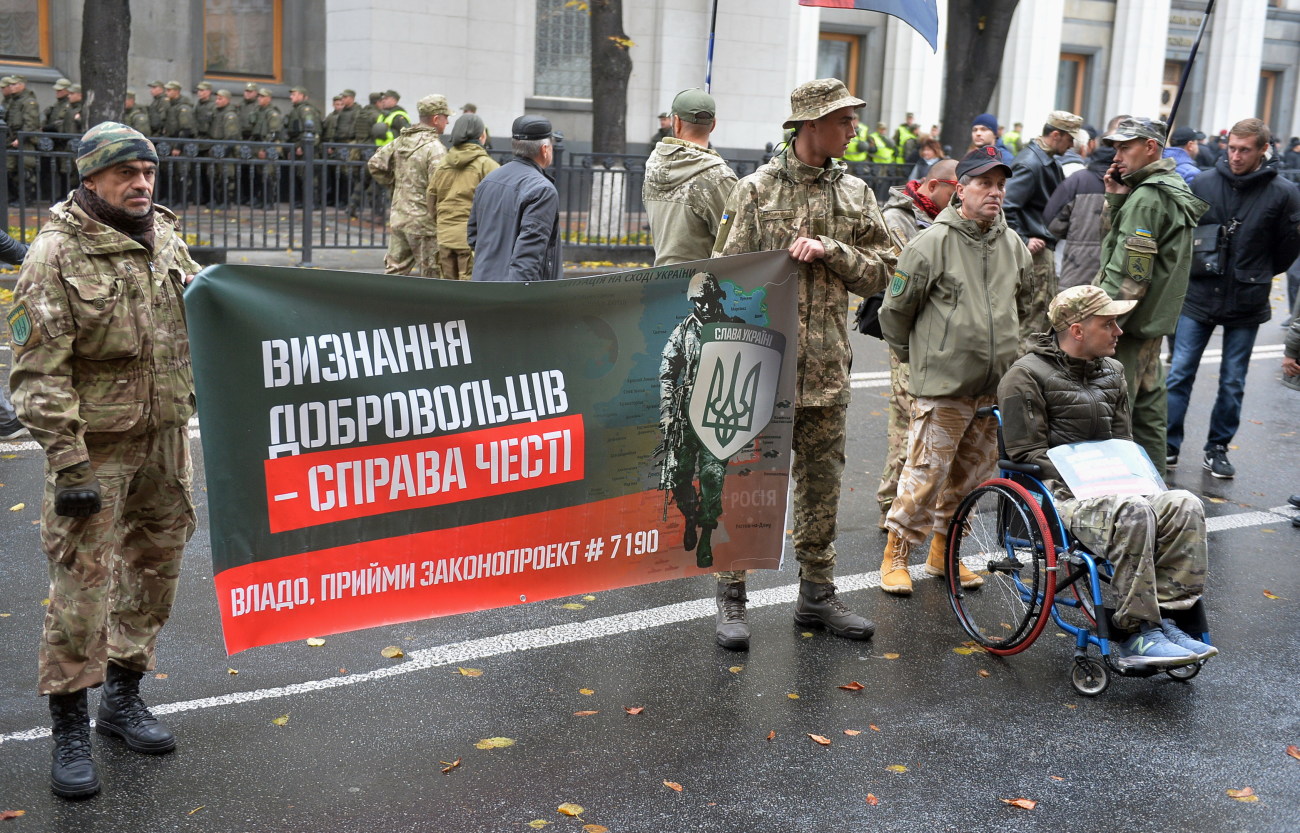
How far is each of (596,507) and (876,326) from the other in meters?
2.40

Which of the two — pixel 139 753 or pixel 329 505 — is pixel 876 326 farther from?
pixel 139 753

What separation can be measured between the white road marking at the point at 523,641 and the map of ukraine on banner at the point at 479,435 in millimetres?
454

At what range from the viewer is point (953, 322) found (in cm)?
575

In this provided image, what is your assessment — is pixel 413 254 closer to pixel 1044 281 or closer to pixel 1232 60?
pixel 1044 281

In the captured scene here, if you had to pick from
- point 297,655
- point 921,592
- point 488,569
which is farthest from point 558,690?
point 921,592

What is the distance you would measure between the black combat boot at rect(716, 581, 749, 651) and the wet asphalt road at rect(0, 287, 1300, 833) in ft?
0.20

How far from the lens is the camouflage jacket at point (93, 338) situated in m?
3.83

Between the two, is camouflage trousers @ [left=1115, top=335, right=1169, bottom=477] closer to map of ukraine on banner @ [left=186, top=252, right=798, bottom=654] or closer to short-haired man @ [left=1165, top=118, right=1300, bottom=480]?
short-haired man @ [left=1165, top=118, right=1300, bottom=480]

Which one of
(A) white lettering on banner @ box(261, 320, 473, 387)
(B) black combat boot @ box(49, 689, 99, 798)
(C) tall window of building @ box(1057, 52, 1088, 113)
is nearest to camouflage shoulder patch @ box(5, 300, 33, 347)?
(A) white lettering on banner @ box(261, 320, 473, 387)

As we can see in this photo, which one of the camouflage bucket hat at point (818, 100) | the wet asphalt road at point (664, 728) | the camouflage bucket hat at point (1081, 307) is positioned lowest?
the wet asphalt road at point (664, 728)

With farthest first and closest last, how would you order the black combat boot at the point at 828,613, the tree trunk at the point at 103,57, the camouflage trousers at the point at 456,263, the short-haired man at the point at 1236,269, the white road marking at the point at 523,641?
the tree trunk at the point at 103,57
the camouflage trousers at the point at 456,263
the short-haired man at the point at 1236,269
the black combat boot at the point at 828,613
the white road marking at the point at 523,641

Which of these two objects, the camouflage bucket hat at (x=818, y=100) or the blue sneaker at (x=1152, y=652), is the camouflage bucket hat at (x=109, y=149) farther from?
the blue sneaker at (x=1152, y=652)

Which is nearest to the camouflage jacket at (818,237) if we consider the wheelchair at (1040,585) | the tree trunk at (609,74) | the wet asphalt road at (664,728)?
the wheelchair at (1040,585)

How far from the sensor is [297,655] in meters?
5.11
